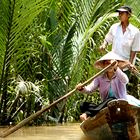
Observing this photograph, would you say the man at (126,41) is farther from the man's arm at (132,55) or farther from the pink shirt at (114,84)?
the pink shirt at (114,84)

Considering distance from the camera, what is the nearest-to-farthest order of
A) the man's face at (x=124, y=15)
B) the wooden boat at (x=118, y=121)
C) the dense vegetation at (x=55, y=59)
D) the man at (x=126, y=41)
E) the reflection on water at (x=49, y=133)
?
the wooden boat at (x=118, y=121) < the man's face at (x=124, y=15) < the man at (x=126, y=41) < the reflection on water at (x=49, y=133) < the dense vegetation at (x=55, y=59)

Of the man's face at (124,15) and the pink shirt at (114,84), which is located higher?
the man's face at (124,15)

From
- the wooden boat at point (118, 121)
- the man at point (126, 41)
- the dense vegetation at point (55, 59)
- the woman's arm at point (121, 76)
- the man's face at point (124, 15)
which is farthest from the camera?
the dense vegetation at point (55, 59)

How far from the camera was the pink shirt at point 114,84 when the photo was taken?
505cm

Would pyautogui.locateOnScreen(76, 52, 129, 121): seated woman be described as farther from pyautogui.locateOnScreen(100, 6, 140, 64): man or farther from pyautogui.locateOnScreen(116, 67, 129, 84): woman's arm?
pyautogui.locateOnScreen(100, 6, 140, 64): man

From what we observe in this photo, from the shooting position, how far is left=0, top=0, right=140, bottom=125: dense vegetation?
7.45 meters

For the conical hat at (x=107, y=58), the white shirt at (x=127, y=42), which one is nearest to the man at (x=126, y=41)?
the white shirt at (x=127, y=42)

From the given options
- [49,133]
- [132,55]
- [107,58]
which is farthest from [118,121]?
[49,133]

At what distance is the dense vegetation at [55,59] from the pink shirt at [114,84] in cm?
209

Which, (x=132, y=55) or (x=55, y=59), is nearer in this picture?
(x=132, y=55)

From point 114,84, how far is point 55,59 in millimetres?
3145

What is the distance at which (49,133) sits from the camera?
6746 millimetres

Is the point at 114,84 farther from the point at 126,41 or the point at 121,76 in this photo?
the point at 126,41

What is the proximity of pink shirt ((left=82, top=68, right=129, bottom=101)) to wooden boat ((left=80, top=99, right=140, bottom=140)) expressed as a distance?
26cm
